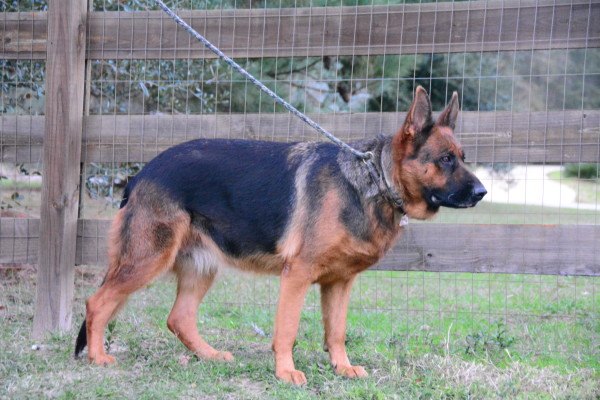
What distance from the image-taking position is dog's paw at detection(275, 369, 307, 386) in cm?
464

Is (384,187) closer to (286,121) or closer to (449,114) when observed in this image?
(449,114)

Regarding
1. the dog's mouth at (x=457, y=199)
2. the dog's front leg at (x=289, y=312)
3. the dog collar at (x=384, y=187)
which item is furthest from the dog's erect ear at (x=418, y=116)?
the dog's front leg at (x=289, y=312)

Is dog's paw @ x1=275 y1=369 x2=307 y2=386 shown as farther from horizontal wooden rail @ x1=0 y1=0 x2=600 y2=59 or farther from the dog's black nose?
horizontal wooden rail @ x1=0 y1=0 x2=600 y2=59

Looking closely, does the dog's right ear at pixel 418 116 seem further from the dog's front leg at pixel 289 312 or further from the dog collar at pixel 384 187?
the dog's front leg at pixel 289 312

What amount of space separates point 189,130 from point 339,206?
1903mm

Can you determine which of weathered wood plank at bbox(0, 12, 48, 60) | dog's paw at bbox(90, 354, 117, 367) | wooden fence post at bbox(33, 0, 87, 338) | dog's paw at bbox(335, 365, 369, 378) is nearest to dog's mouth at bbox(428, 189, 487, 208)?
dog's paw at bbox(335, 365, 369, 378)

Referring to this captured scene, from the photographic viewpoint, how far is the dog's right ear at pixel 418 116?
478 centimetres

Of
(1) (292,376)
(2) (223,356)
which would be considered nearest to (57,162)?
(2) (223,356)

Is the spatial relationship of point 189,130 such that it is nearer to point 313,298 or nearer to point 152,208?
point 152,208

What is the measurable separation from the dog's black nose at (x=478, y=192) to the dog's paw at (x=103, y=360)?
2.70 metres

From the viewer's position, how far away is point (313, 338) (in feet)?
20.4

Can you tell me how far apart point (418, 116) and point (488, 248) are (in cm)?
161

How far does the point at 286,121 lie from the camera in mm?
6113

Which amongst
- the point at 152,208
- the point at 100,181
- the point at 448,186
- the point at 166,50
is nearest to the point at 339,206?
the point at 448,186
